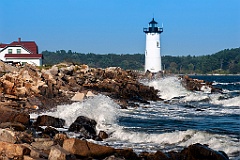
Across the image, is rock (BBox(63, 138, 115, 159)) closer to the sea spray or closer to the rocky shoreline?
the rocky shoreline

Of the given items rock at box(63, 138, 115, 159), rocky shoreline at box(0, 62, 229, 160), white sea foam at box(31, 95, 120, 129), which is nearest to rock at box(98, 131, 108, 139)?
rocky shoreline at box(0, 62, 229, 160)

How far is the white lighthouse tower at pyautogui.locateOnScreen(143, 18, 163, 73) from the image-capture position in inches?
1813

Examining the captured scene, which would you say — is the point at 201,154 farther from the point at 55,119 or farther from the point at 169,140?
the point at 55,119

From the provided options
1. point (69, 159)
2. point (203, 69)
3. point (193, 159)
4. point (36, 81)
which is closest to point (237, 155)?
point (193, 159)

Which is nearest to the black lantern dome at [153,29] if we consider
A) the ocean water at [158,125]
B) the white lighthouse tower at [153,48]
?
the white lighthouse tower at [153,48]

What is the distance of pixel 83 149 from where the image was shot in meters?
10.1

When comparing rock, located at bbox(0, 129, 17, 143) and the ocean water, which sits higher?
rock, located at bbox(0, 129, 17, 143)

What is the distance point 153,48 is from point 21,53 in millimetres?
12299

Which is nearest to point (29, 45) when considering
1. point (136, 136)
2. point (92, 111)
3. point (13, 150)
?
point (92, 111)

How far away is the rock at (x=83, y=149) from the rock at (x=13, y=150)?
95 cm

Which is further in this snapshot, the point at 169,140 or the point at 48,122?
the point at 48,122

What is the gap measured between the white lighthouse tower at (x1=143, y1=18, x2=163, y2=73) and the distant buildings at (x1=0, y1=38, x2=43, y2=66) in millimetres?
10547

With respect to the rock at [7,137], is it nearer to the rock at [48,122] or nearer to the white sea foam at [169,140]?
the white sea foam at [169,140]

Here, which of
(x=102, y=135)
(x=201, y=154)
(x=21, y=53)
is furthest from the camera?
(x=21, y=53)
